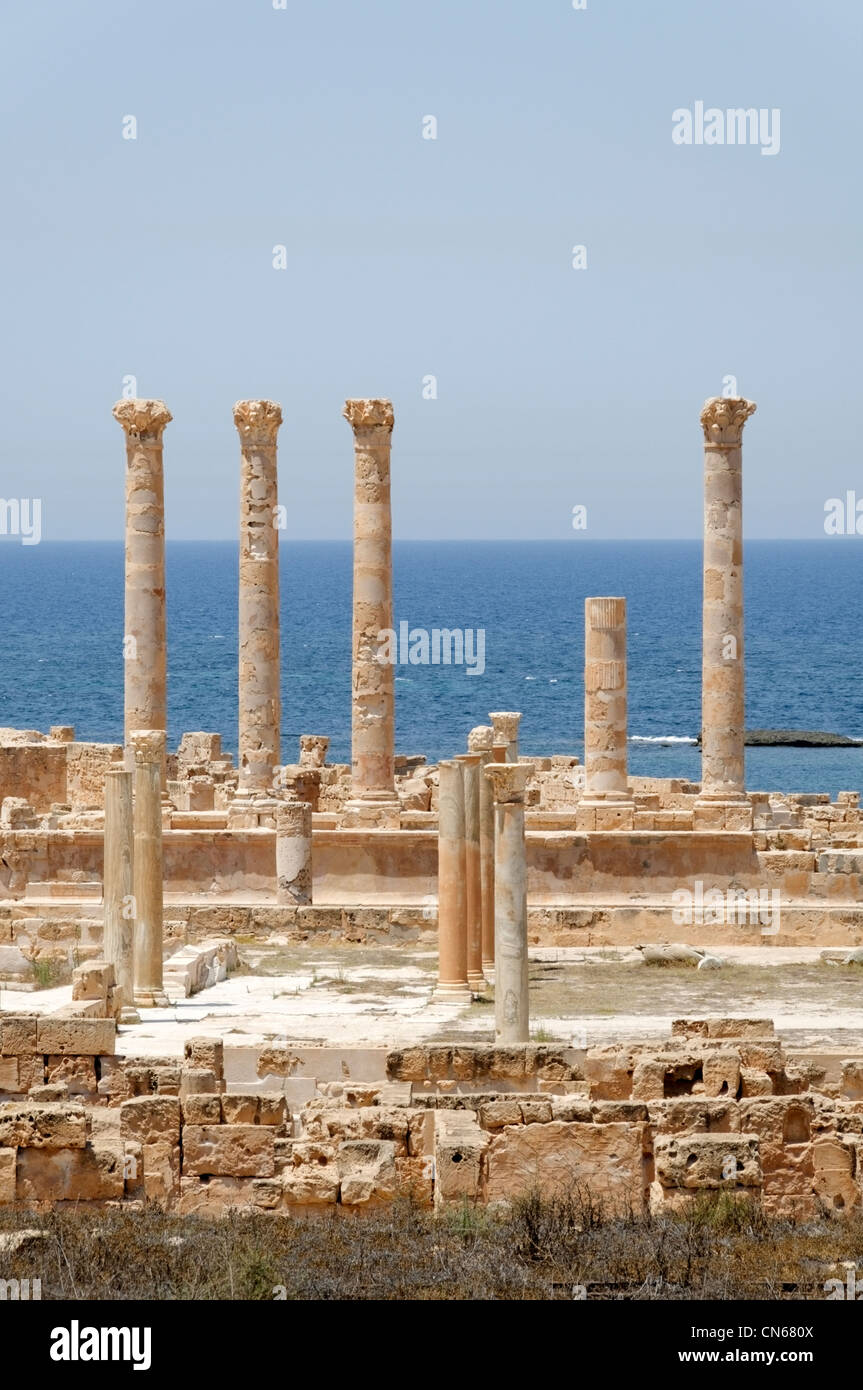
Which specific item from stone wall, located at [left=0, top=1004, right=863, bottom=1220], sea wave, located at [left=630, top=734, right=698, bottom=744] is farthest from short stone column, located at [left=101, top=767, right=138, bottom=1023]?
sea wave, located at [left=630, top=734, right=698, bottom=744]

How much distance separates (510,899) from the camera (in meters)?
20.9

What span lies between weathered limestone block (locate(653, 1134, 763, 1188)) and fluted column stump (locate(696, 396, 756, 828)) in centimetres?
1480

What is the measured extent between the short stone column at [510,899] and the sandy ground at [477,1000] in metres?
0.47

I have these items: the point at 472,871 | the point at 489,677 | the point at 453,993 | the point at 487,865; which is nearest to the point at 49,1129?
the point at 453,993

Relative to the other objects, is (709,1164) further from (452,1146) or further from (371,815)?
(371,815)

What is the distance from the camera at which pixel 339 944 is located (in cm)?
2697

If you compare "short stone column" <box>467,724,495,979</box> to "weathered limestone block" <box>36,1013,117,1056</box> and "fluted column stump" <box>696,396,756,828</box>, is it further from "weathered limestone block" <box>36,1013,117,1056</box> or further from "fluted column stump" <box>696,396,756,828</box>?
"weathered limestone block" <box>36,1013,117,1056</box>

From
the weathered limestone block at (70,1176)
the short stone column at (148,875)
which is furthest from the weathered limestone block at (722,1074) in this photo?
the short stone column at (148,875)

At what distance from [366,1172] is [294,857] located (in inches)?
521

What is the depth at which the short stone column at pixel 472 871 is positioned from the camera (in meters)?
24.0

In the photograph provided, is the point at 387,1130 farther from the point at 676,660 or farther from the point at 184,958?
the point at 676,660

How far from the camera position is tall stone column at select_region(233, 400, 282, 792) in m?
31.2

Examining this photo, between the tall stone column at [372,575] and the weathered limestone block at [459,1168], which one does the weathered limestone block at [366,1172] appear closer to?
the weathered limestone block at [459,1168]
